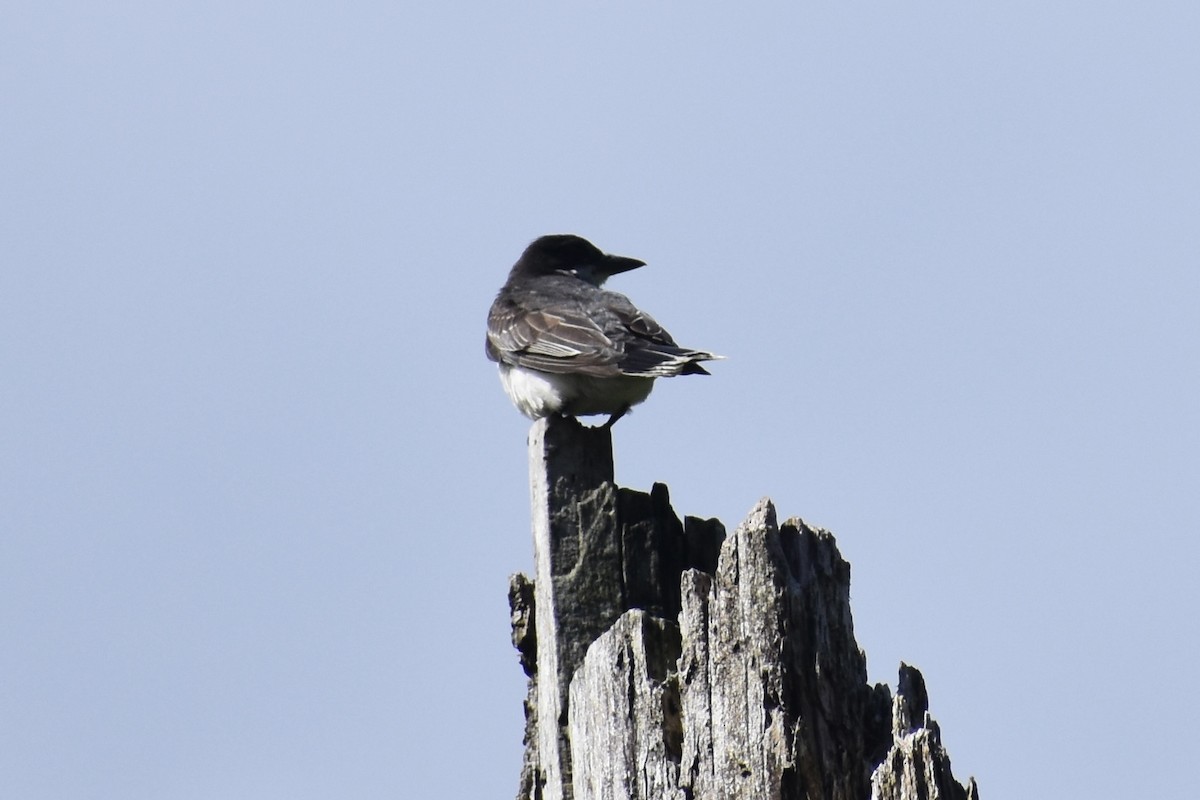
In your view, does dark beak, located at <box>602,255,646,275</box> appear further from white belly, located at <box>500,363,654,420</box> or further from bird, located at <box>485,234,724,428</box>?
white belly, located at <box>500,363,654,420</box>

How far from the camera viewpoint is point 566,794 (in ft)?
18.8

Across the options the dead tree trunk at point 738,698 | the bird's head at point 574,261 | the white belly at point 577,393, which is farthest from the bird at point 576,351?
the dead tree trunk at point 738,698

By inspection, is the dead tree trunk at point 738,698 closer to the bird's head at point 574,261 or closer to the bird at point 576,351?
the bird at point 576,351

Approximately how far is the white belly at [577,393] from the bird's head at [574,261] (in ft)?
8.07

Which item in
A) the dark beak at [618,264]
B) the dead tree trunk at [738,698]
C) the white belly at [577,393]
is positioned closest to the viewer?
the dead tree trunk at [738,698]

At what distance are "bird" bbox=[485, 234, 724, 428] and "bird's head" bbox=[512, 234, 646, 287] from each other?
542 mm

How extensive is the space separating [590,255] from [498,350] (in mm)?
2006

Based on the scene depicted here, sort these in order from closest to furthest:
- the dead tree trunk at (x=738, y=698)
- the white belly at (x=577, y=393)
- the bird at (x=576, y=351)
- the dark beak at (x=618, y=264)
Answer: the dead tree trunk at (x=738, y=698), the bird at (x=576, y=351), the white belly at (x=577, y=393), the dark beak at (x=618, y=264)

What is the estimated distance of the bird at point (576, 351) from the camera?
29.3 ft

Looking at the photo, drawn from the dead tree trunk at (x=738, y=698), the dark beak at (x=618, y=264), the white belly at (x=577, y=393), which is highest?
the dark beak at (x=618, y=264)

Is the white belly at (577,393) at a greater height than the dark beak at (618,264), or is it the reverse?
the dark beak at (618,264)

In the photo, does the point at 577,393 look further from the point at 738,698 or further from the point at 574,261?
the point at 738,698

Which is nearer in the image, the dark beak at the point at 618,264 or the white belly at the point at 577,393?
the white belly at the point at 577,393

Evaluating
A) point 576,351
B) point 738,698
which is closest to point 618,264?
point 576,351
